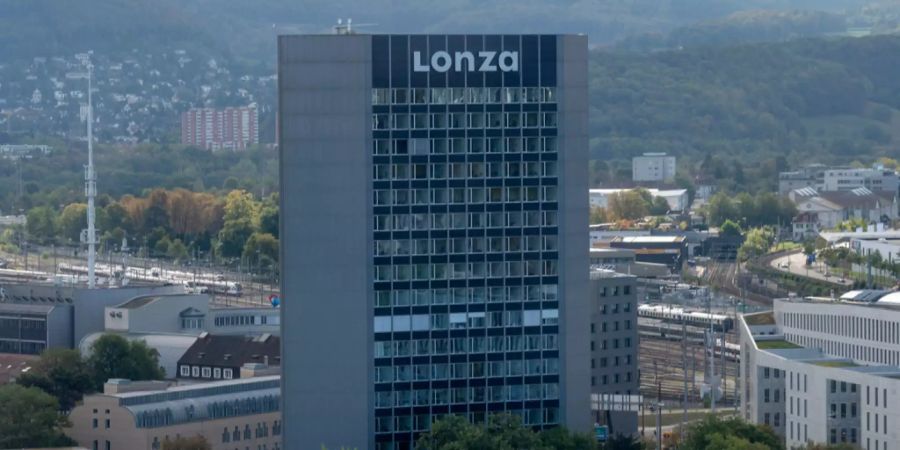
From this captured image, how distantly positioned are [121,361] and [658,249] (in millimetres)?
55246

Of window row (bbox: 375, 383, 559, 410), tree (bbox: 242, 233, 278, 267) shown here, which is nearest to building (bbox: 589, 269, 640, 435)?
window row (bbox: 375, 383, 559, 410)

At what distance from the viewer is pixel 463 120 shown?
3884 cm

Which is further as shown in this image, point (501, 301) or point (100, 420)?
point (100, 420)

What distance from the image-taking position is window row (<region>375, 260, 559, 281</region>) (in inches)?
1511

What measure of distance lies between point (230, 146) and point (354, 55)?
5633 inches

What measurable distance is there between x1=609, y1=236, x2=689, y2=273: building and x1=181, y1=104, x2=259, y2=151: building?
77057 mm

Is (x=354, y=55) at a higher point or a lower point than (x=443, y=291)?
higher

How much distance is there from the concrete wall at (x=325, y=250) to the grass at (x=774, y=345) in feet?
39.4

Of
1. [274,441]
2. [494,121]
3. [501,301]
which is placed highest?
[494,121]

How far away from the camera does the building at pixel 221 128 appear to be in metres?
183

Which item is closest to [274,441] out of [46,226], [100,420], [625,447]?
[100,420]

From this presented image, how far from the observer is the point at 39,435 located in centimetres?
4531

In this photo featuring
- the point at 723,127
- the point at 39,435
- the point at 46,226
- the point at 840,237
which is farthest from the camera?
the point at 723,127

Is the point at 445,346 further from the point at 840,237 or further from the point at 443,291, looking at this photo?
the point at 840,237
